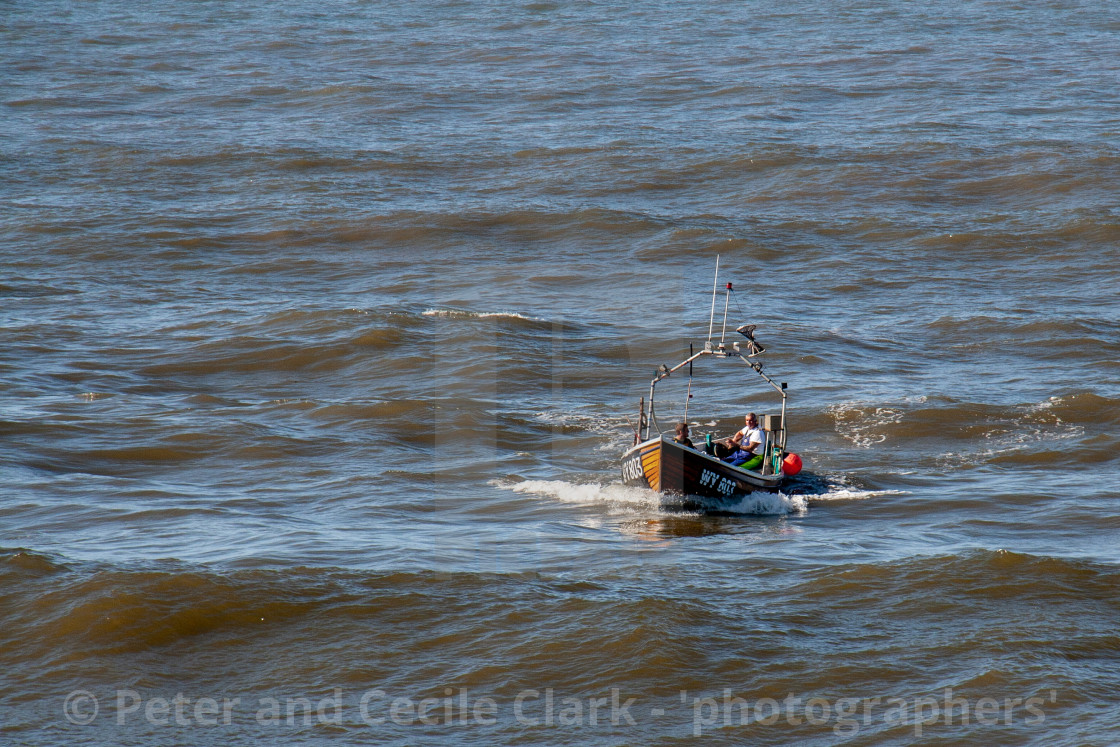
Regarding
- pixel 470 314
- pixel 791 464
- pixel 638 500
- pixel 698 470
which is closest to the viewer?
pixel 698 470

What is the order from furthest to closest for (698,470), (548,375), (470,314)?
(470,314)
(548,375)
(698,470)

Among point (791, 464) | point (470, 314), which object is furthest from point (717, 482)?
point (470, 314)

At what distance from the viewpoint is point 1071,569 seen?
14.7 m

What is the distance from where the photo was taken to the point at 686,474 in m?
16.8

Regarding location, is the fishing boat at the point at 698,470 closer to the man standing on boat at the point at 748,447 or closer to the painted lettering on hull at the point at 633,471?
the painted lettering on hull at the point at 633,471

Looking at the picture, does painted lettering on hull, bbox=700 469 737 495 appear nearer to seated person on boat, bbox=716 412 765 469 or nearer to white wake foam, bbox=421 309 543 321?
seated person on boat, bbox=716 412 765 469

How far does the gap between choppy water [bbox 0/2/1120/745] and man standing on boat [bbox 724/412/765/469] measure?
2.39ft

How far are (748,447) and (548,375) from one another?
24.6 ft

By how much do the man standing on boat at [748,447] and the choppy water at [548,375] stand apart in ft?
2.39

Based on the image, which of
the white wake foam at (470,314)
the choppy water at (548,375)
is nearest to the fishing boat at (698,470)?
the choppy water at (548,375)

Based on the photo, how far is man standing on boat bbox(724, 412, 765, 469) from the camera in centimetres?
1786

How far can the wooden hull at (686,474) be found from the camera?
54.5 ft

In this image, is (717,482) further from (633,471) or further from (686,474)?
(633,471)

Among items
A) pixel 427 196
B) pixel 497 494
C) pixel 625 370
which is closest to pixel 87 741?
pixel 497 494
